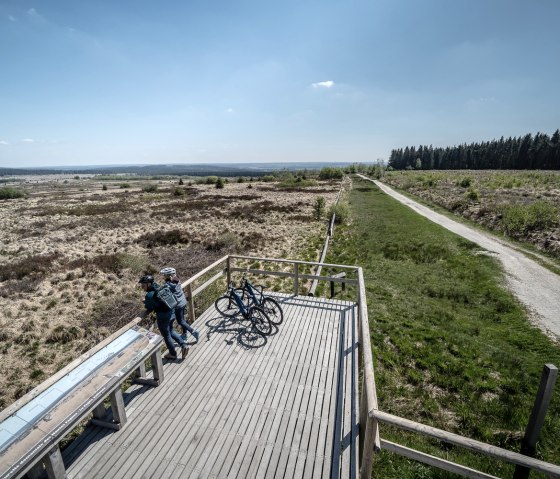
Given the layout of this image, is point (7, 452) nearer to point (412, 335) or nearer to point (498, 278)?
point (412, 335)

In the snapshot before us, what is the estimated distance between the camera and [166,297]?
17.8 ft

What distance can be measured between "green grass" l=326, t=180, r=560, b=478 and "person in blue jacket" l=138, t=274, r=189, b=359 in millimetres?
4131

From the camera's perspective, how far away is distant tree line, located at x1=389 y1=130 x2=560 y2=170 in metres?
87.6

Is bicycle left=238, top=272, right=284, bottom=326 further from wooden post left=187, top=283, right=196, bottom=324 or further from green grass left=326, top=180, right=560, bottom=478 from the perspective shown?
green grass left=326, top=180, right=560, bottom=478

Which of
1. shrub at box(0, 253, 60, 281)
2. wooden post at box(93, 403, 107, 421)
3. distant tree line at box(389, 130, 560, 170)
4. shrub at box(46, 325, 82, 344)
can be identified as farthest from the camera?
distant tree line at box(389, 130, 560, 170)

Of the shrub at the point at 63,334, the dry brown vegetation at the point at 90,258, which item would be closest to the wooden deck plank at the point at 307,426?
the dry brown vegetation at the point at 90,258

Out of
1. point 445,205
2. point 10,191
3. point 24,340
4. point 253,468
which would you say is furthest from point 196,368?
point 10,191

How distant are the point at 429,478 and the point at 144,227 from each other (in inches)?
995

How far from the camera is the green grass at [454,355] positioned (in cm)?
538

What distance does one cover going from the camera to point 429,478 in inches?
177

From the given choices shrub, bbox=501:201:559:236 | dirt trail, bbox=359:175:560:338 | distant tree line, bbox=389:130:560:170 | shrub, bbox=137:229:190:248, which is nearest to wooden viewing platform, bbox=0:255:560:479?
dirt trail, bbox=359:175:560:338

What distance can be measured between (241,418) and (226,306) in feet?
12.6

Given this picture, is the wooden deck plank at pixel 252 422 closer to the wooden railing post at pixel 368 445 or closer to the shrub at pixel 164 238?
the wooden railing post at pixel 368 445

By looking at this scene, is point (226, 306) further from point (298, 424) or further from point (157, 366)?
point (298, 424)
